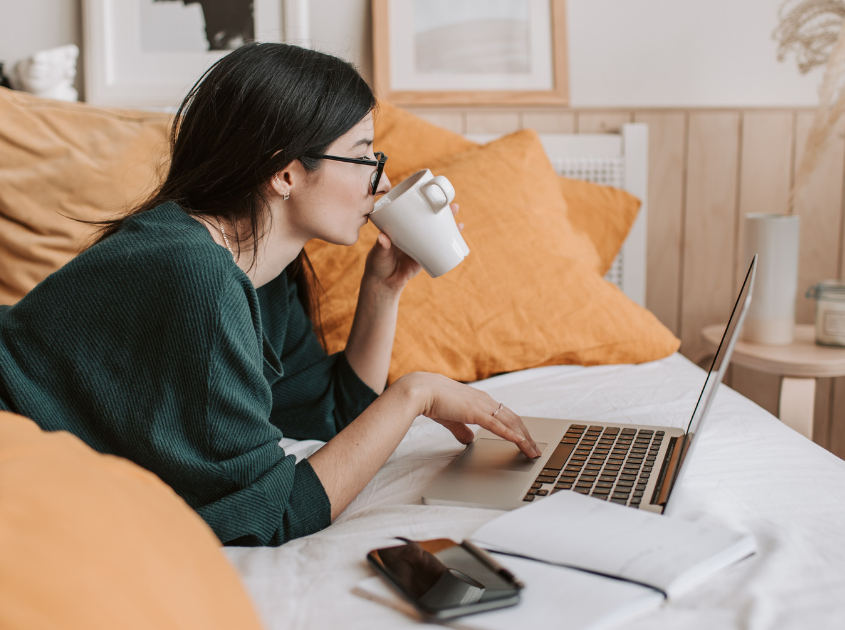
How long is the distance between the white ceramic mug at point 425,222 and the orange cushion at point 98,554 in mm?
601

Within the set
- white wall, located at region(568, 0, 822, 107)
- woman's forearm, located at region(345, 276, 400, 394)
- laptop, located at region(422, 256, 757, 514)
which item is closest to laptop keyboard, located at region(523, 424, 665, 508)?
laptop, located at region(422, 256, 757, 514)

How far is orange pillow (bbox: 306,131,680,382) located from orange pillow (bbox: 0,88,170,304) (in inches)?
14.7

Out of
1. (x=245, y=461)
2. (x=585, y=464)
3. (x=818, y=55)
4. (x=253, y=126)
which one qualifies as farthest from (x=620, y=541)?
(x=818, y=55)

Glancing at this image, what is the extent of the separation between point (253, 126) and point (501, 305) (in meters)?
0.60

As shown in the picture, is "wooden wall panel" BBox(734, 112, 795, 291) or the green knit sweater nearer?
the green knit sweater

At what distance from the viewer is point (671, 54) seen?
188 centimetres

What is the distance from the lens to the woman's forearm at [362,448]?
2.59 feet

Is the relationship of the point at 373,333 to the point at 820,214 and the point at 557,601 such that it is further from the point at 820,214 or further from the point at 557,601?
→ the point at 820,214

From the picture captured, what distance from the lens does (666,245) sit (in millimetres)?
1977

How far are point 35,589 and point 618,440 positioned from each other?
0.71 meters

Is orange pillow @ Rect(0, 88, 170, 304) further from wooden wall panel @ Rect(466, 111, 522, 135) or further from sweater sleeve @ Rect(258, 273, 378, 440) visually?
wooden wall panel @ Rect(466, 111, 522, 135)

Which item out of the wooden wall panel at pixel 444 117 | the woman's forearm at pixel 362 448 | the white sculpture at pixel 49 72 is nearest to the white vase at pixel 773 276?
the wooden wall panel at pixel 444 117

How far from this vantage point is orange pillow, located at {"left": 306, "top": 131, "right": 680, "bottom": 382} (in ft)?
4.29

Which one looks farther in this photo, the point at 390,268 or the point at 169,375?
the point at 390,268
